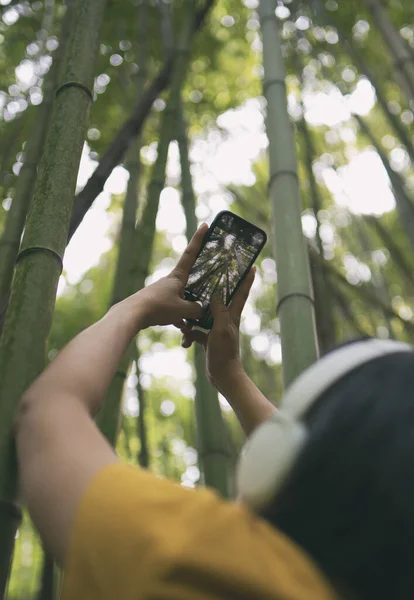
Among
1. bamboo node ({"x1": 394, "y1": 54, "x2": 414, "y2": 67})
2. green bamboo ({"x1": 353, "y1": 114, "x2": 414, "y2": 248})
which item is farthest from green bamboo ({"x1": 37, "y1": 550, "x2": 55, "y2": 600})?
bamboo node ({"x1": 394, "y1": 54, "x2": 414, "y2": 67})

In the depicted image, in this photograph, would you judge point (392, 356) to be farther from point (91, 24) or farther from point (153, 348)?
point (153, 348)

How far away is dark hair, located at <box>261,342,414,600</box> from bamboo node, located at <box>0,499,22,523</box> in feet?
0.89

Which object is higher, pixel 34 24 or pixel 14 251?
pixel 34 24

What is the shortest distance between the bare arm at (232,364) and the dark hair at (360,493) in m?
0.37

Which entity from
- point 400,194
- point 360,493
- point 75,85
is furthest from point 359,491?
point 400,194

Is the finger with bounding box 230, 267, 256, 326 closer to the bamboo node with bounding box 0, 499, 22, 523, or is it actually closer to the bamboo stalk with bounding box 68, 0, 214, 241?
the bamboo stalk with bounding box 68, 0, 214, 241

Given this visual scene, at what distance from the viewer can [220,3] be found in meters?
3.33

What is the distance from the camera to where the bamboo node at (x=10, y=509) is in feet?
1.91

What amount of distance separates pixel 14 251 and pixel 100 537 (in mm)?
1020

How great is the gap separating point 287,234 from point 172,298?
478mm

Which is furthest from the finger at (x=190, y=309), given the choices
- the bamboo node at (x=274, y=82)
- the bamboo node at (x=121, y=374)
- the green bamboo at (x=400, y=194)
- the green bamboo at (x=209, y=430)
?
the green bamboo at (x=400, y=194)

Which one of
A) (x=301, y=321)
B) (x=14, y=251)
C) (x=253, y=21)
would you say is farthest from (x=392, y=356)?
(x=253, y=21)

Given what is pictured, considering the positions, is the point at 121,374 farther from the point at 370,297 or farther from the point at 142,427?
the point at 370,297

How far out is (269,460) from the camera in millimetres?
437
